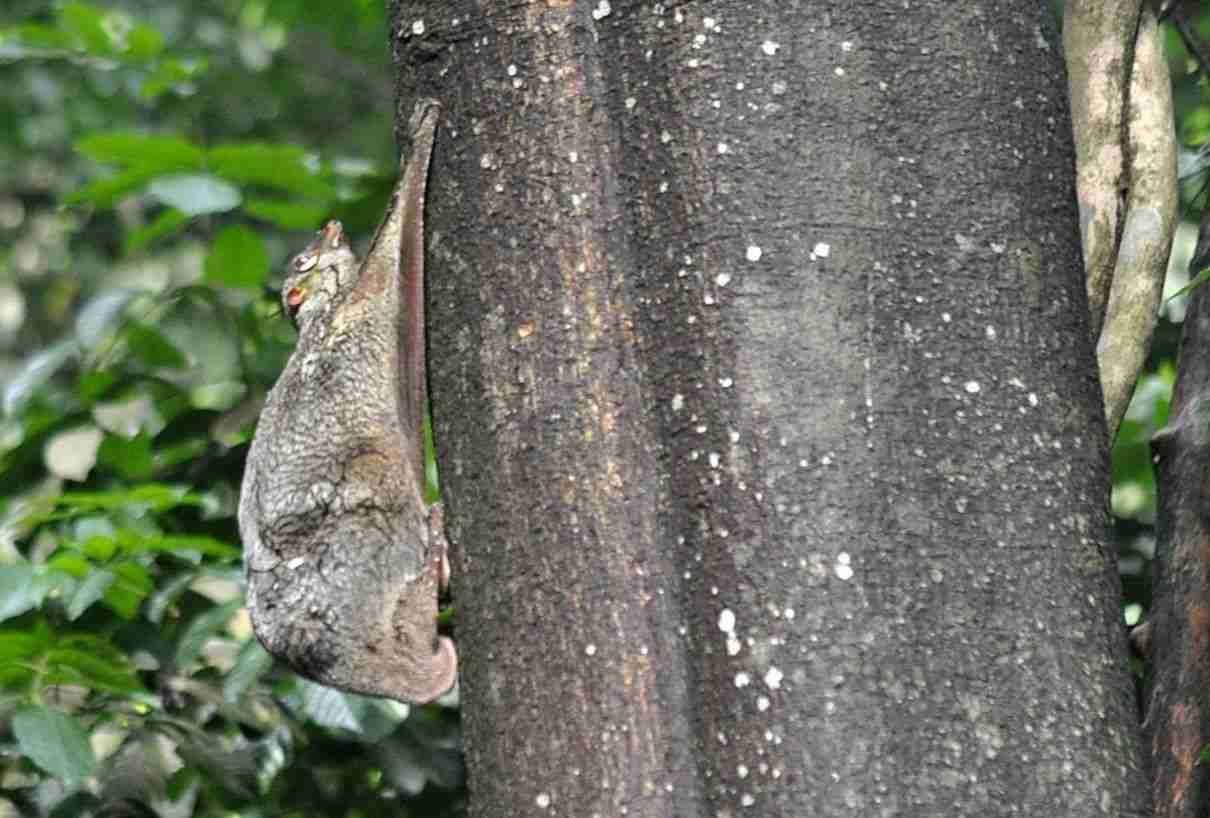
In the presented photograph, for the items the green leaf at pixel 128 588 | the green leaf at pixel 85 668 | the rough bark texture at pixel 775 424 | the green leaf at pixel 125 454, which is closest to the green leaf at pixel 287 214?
the green leaf at pixel 125 454

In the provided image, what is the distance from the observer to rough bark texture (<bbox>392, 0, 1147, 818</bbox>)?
4.50 ft

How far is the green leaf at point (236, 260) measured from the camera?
315cm

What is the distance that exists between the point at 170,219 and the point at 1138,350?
6.11ft

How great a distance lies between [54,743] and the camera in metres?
2.39

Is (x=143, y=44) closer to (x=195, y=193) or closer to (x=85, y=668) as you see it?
(x=195, y=193)

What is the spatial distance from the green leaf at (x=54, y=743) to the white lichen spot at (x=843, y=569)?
142 centimetres

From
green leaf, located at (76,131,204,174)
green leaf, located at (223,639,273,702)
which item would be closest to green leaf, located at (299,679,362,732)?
green leaf, located at (223,639,273,702)

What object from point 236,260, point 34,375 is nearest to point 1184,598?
point 236,260

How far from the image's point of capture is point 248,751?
2.79 m

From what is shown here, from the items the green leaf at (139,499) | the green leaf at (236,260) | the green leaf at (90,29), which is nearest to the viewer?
the green leaf at (139,499)

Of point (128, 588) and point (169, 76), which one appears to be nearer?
point (128, 588)

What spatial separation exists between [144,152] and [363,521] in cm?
137

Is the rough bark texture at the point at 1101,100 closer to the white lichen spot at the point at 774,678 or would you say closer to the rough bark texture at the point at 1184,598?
the rough bark texture at the point at 1184,598

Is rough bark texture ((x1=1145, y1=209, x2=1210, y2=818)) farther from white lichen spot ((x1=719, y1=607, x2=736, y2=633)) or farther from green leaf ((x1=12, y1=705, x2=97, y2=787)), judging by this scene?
green leaf ((x1=12, y1=705, x2=97, y2=787))
